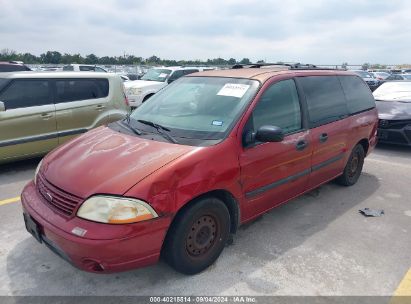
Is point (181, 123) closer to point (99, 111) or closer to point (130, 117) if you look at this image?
point (130, 117)

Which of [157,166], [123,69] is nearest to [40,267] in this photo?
[157,166]

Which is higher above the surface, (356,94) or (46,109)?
(356,94)

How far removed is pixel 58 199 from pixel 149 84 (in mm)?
9803

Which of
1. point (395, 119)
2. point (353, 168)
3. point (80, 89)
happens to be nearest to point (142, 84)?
point (80, 89)

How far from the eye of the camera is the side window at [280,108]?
3308mm

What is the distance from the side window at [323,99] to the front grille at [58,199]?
258 centimetres

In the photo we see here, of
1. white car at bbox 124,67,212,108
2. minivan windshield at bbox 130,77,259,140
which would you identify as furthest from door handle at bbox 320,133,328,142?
white car at bbox 124,67,212,108

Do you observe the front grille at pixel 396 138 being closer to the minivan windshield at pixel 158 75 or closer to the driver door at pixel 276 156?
the driver door at pixel 276 156

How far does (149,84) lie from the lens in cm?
1205

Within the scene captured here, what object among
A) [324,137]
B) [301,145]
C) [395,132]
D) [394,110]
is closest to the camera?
[301,145]

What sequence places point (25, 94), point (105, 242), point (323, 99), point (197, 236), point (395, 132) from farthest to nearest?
point (395, 132) → point (25, 94) → point (323, 99) → point (197, 236) → point (105, 242)

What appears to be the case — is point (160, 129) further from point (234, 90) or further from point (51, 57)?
point (51, 57)

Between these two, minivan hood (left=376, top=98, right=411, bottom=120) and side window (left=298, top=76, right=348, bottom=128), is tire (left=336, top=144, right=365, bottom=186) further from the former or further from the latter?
minivan hood (left=376, top=98, right=411, bottom=120)

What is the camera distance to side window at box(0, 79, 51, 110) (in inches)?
213
